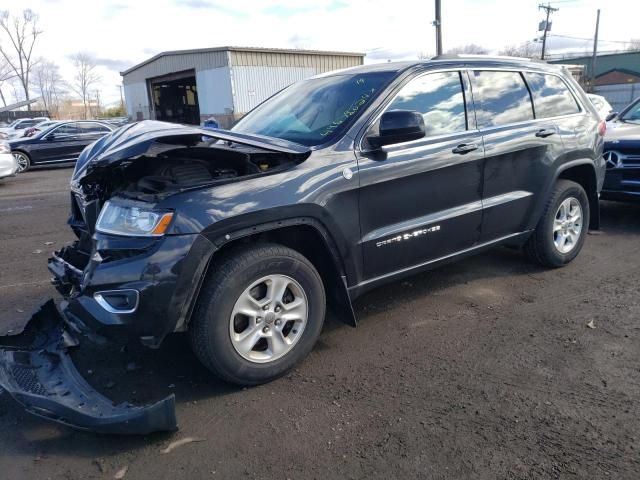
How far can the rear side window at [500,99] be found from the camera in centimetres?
429

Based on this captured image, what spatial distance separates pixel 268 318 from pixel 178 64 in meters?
30.5

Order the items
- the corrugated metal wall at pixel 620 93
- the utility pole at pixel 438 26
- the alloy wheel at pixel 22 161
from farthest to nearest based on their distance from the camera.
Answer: the corrugated metal wall at pixel 620 93
the utility pole at pixel 438 26
the alloy wheel at pixel 22 161

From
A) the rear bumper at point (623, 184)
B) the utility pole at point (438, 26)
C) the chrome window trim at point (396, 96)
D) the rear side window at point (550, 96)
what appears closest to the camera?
the chrome window trim at point (396, 96)

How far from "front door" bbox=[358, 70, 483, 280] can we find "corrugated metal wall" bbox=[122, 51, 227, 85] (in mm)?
24878

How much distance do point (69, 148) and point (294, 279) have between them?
594 inches

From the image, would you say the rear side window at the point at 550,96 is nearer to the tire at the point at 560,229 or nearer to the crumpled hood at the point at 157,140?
the tire at the point at 560,229

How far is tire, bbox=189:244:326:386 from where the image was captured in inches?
118

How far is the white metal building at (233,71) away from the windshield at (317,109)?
21.8 m

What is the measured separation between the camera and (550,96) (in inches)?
193

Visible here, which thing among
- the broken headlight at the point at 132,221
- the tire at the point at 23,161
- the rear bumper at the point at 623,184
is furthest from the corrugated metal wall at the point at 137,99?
the broken headlight at the point at 132,221

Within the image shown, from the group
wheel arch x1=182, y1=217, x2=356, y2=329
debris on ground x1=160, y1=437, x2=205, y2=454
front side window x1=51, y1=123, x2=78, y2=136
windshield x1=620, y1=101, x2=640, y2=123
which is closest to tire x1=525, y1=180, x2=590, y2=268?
wheel arch x1=182, y1=217, x2=356, y2=329

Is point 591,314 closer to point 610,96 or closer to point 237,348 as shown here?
point 237,348

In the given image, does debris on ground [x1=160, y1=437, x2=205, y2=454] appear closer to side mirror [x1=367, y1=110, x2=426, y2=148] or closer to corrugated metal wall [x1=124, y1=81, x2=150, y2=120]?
side mirror [x1=367, y1=110, x2=426, y2=148]

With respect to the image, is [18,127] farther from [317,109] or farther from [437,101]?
[437,101]
